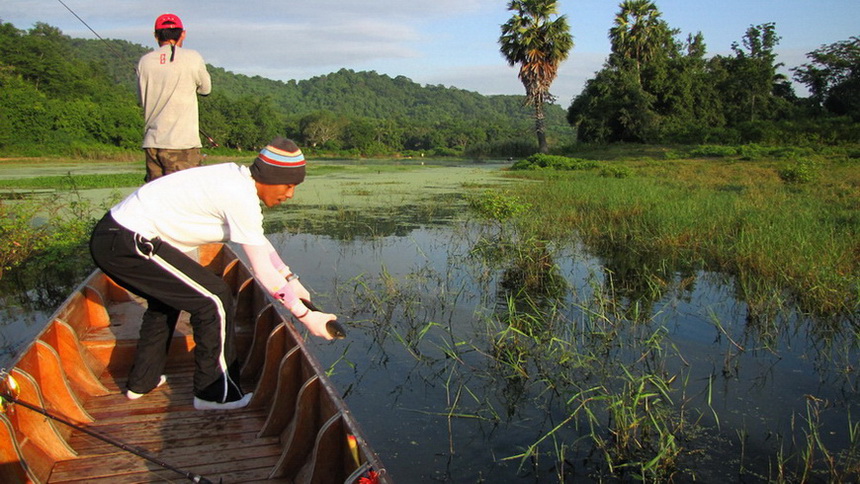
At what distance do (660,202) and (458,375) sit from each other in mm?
6984

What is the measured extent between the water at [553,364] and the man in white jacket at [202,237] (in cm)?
123

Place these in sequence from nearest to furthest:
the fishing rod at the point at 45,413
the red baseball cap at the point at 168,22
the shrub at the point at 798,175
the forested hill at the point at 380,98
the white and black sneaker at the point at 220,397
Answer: the fishing rod at the point at 45,413
the white and black sneaker at the point at 220,397
the red baseball cap at the point at 168,22
the shrub at the point at 798,175
the forested hill at the point at 380,98

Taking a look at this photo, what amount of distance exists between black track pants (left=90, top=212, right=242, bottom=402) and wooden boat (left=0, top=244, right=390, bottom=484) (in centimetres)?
15

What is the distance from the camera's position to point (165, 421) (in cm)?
268

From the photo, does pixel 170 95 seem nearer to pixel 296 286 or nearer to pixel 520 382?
pixel 296 286

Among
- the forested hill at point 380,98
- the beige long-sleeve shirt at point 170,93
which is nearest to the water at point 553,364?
the beige long-sleeve shirt at point 170,93

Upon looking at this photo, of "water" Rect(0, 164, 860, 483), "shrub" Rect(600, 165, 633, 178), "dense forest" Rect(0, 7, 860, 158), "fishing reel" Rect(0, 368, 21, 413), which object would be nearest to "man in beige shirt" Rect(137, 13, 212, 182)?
"water" Rect(0, 164, 860, 483)

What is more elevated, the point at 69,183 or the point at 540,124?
the point at 540,124

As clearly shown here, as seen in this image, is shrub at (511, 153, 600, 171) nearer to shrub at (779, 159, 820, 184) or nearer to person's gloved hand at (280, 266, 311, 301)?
shrub at (779, 159, 820, 184)

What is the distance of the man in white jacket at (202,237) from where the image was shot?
239cm

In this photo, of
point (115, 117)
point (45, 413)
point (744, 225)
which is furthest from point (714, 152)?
point (115, 117)

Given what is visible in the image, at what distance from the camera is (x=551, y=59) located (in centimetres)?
2950

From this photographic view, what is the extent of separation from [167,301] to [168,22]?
2.30 m

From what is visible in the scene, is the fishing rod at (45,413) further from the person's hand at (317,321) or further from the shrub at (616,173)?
the shrub at (616,173)
